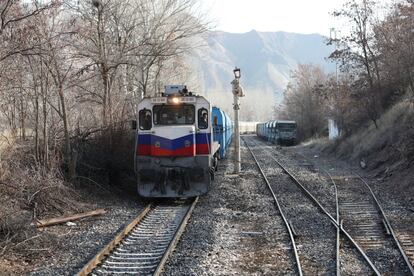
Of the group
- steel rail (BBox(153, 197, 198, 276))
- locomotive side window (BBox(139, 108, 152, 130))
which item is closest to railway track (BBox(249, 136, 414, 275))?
steel rail (BBox(153, 197, 198, 276))

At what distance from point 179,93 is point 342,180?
850cm

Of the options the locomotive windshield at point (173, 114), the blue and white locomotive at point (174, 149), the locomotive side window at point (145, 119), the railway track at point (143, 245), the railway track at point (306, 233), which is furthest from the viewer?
the locomotive windshield at point (173, 114)

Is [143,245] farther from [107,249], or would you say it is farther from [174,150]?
[174,150]

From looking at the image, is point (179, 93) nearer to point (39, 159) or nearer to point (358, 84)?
point (39, 159)

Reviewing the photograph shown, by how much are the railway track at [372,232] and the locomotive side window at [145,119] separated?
5.30m

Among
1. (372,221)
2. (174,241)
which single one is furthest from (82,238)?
(372,221)

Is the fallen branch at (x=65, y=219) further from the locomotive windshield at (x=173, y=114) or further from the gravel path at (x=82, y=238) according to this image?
the locomotive windshield at (x=173, y=114)

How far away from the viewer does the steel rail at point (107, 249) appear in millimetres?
7712

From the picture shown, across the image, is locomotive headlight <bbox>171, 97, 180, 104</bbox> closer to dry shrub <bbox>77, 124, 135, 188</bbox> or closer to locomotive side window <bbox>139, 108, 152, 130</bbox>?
locomotive side window <bbox>139, 108, 152, 130</bbox>

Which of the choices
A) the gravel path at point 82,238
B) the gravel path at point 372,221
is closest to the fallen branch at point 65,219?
the gravel path at point 82,238

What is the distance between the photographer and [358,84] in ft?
116

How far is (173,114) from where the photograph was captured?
1531cm

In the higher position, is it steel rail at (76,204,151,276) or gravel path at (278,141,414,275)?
steel rail at (76,204,151,276)

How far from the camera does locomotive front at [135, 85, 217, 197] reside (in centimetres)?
1473
